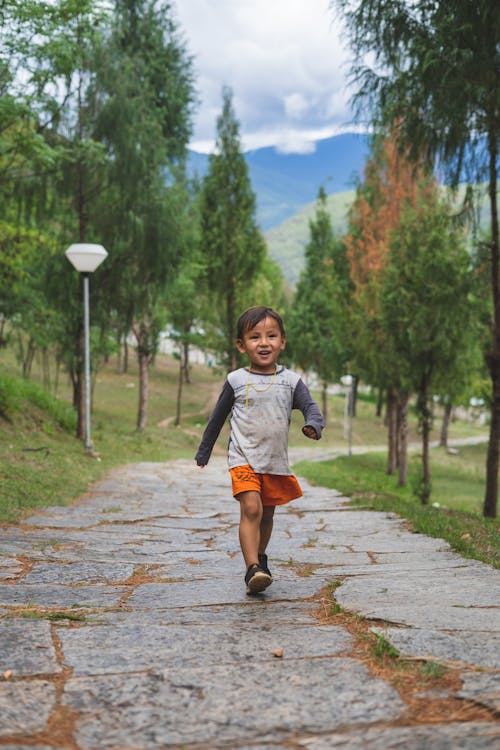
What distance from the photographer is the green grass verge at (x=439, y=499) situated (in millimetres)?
5341

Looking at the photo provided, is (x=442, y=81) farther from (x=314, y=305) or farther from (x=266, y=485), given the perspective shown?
(x=314, y=305)

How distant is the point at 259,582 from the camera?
3.43m

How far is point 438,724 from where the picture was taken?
6.23ft

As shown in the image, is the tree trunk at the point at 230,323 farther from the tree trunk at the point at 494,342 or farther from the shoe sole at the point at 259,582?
the shoe sole at the point at 259,582

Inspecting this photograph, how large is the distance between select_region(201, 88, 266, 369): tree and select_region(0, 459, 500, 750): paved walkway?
82.4 ft

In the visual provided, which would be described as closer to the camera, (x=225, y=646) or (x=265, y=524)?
(x=225, y=646)

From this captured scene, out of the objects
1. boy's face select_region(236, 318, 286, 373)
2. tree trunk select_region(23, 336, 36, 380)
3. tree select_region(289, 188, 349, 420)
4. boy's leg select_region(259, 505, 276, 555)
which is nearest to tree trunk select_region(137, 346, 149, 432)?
tree trunk select_region(23, 336, 36, 380)

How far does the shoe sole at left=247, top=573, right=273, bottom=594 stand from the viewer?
3.41 meters

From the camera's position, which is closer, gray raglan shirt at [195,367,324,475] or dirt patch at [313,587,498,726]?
dirt patch at [313,587,498,726]

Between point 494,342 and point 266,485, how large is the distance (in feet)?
24.7

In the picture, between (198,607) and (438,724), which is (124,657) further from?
(438,724)

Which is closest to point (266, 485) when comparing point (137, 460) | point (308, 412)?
point (308, 412)

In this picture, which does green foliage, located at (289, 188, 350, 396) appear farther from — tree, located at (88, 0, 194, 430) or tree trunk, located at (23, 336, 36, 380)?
tree, located at (88, 0, 194, 430)

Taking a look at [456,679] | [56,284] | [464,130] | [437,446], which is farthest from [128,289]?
[437,446]
